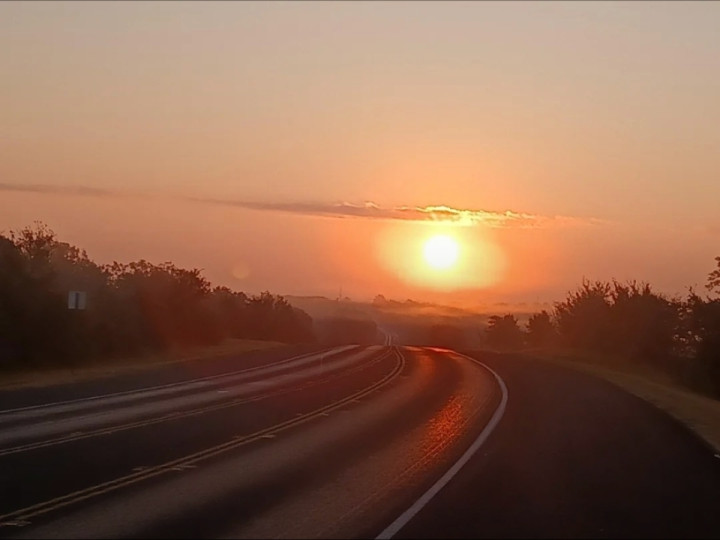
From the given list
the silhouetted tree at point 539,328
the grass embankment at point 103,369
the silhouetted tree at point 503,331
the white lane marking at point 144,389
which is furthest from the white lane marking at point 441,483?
the silhouetted tree at point 503,331

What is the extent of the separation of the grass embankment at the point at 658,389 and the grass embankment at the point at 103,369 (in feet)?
52.8

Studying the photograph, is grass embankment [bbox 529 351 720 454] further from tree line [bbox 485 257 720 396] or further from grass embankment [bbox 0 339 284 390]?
grass embankment [bbox 0 339 284 390]

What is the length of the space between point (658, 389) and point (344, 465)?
21953 millimetres

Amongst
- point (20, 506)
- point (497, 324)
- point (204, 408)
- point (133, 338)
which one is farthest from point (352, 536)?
point (497, 324)

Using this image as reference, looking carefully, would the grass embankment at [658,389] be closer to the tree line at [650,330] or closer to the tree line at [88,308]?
the tree line at [650,330]

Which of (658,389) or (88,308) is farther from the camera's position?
(88,308)

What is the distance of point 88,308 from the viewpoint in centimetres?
4416

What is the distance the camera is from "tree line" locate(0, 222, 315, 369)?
38688mm

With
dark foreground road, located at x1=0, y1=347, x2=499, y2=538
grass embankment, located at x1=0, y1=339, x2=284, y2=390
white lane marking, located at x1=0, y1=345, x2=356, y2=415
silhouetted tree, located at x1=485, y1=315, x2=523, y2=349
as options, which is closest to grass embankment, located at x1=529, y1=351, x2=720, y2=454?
dark foreground road, located at x1=0, y1=347, x2=499, y2=538

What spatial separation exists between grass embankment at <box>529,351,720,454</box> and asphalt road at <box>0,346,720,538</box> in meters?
0.74

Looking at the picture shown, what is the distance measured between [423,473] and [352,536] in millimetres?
4757

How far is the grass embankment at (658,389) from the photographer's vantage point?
24625mm

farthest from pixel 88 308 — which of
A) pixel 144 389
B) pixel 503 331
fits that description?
pixel 503 331

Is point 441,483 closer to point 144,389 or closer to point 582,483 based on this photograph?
point 582,483
